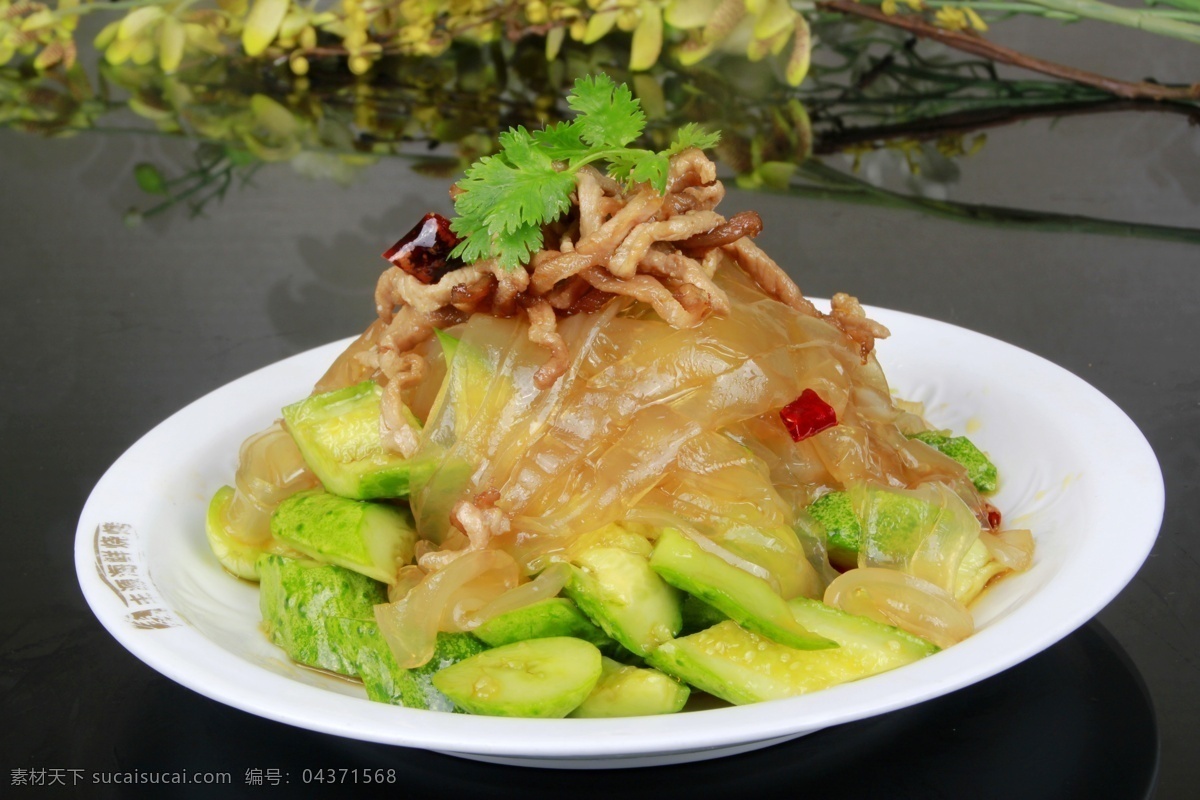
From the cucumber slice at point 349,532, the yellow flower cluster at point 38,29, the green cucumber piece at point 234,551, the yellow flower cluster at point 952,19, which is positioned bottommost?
the yellow flower cluster at point 38,29

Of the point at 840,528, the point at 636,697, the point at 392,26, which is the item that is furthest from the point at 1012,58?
the point at 636,697

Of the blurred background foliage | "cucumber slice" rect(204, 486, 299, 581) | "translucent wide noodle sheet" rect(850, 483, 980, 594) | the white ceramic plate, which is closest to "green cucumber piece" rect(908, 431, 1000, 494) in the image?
the white ceramic plate

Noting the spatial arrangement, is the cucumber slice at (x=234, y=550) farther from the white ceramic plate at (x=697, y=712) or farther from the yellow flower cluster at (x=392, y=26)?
the yellow flower cluster at (x=392, y=26)

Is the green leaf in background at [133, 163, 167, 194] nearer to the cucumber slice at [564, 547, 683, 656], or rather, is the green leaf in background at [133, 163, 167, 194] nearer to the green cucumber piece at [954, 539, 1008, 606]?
the cucumber slice at [564, 547, 683, 656]

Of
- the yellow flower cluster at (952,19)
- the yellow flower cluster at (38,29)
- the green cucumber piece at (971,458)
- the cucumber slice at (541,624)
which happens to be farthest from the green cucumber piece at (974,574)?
the yellow flower cluster at (38,29)

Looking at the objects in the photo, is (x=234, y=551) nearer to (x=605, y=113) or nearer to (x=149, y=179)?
(x=605, y=113)

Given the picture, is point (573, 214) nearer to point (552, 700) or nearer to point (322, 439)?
point (322, 439)

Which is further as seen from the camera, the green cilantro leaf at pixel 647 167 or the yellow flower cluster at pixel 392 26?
the yellow flower cluster at pixel 392 26

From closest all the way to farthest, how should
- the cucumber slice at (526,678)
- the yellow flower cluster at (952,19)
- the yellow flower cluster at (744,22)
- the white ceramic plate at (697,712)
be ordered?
the white ceramic plate at (697,712)
the cucumber slice at (526,678)
the yellow flower cluster at (744,22)
the yellow flower cluster at (952,19)
